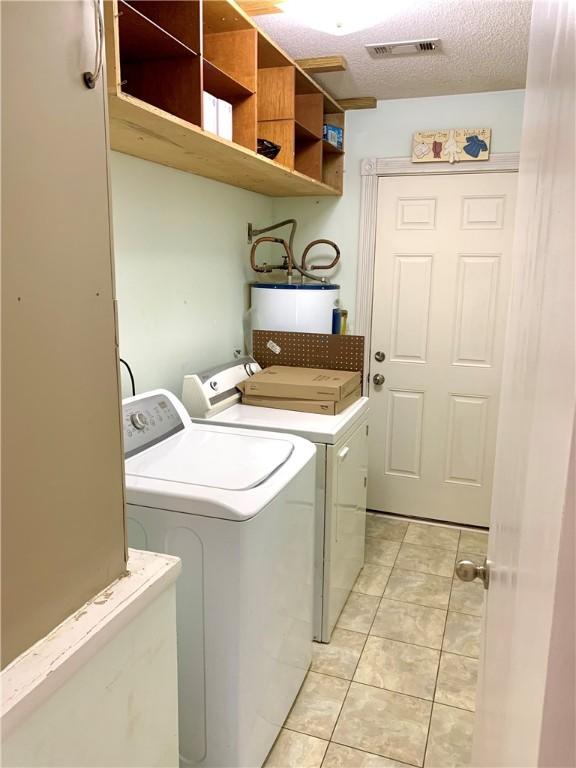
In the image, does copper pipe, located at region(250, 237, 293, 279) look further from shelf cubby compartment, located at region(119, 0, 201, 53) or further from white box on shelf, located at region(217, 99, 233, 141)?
shelf cubby compartment, located at region(119, 0, 201, 53)

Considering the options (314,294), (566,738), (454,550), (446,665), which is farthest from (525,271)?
(454,550)

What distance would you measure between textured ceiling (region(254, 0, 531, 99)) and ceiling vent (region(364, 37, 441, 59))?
0.03 meters

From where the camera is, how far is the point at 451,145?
123 inches

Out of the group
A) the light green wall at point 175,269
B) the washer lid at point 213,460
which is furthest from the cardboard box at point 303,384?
the washer lid at point 213,460

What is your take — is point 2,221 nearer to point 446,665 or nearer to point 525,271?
point 525,271

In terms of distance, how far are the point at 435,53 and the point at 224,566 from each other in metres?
2.30

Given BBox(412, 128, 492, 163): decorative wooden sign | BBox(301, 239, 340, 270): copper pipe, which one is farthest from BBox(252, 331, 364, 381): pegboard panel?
BBox(412, 128, 492, 163): decorative wooden sign

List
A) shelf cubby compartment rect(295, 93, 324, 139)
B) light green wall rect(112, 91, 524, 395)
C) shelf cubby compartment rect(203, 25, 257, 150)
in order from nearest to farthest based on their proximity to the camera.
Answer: shelf cubby compartment rect(203, 25, 257, 150), light green wall rect(112, 91, 524, 395), shelf cubby compartment rect(295, 93, 324, 139)

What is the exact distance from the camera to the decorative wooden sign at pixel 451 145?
3.07 meters

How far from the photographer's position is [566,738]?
383 millimetres

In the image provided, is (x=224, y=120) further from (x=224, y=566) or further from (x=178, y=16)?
(x=224, y=566)

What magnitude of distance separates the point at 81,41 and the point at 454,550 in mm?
3040

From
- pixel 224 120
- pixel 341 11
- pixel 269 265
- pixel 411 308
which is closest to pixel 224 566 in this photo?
pixel 224 120

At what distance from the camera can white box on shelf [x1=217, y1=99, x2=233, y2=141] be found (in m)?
1.98
